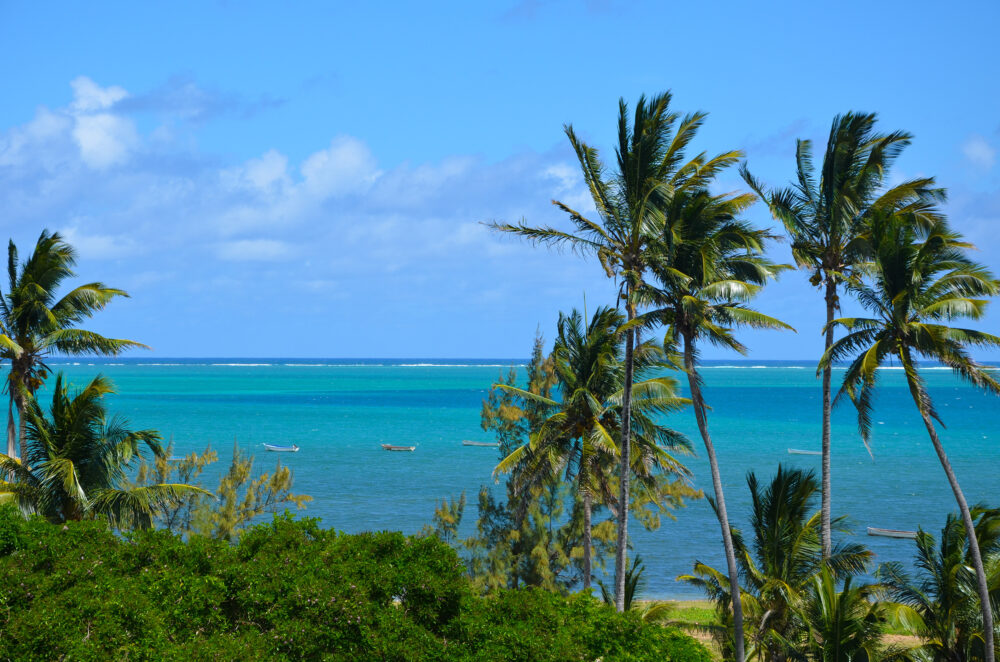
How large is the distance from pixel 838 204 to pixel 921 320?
153 inches

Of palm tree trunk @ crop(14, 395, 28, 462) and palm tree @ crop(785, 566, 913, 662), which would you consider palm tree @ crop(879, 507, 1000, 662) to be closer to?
palm tree @ crop(785, 566, 913, 662)

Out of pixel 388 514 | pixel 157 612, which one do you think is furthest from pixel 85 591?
pixel 388 514

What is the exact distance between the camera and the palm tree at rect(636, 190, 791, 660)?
53.7 feet

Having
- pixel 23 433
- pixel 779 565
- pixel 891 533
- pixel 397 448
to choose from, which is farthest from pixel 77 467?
pixel 397 448

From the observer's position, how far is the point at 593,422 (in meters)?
20.6

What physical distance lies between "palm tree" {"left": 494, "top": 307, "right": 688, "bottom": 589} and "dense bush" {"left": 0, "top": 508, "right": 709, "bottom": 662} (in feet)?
30.2

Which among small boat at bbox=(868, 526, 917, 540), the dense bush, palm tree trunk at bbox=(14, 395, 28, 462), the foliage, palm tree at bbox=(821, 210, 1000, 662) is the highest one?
palm tree at bbox=(821, 210, 1000, 662)

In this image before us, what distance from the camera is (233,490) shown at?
1096 inches

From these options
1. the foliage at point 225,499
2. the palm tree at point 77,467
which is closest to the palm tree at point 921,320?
the palm tree at point 77,467

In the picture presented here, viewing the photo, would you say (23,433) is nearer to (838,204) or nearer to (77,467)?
(77,467)

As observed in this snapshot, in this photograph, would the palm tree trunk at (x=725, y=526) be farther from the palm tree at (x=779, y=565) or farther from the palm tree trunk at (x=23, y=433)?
the palm tree trunk at (x=23, y=433)

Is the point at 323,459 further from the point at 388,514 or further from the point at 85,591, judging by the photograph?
the point at 85,591

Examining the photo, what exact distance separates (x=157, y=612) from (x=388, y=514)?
117 ft

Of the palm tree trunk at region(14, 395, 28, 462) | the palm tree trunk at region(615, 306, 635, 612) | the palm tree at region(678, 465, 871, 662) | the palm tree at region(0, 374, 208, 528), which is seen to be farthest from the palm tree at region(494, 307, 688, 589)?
the palm tree trunk at region(14, 395, 28, 462)
